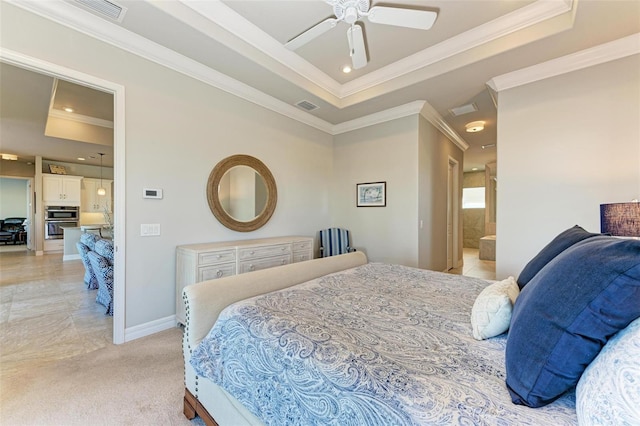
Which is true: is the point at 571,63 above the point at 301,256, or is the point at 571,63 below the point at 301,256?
above

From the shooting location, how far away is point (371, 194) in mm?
4254

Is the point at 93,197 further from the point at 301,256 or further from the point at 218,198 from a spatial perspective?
the point at 301,256

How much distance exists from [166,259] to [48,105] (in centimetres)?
336

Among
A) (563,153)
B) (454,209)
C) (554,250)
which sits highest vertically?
(563,153)

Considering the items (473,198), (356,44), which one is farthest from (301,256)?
(473,198)

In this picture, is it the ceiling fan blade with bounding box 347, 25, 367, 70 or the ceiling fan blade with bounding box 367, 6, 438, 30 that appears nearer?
the ceiling fan blade with bounding box 367, 6, 438, 30

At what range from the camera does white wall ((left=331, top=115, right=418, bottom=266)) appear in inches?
150

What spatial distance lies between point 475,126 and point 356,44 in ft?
11.2

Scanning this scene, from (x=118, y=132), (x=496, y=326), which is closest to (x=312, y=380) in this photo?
(x=496, y=326)

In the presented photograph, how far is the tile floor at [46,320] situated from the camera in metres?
2.19

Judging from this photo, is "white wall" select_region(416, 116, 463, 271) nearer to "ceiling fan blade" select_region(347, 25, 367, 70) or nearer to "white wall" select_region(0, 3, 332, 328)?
"ceiling fan blade" select_region(347, 25, 367, 70)

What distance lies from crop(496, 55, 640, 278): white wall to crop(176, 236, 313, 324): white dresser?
275 cm

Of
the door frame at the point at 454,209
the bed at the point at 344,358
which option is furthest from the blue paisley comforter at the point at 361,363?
the door frame at the point at 454,209

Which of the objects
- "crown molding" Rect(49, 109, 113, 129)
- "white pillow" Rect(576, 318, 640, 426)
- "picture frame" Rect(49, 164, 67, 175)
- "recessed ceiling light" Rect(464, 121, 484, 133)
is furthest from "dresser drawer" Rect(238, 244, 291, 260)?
"picture frame" Rect(49, 164, 67, 175)
